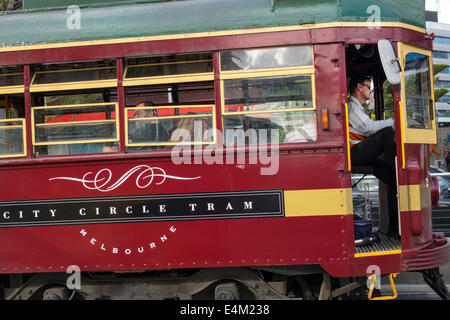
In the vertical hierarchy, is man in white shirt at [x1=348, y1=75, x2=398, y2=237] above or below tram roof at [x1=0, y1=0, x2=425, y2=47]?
below

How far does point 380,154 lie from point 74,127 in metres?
3.01

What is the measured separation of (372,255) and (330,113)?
1.36m

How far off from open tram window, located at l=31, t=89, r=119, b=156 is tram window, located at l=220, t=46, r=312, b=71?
3.75ft

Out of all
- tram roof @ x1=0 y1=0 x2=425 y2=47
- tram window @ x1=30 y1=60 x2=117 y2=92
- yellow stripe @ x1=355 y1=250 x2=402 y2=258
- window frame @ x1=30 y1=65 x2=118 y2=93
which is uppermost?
tram roof @ x1=0 y1=0 x2=425 y2=47

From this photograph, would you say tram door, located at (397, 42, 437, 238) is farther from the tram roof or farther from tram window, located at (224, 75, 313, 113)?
tram window, located at (224, 75, 313, 113)

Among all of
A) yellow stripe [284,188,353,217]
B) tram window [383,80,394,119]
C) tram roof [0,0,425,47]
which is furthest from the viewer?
tram window [383,80,394,119]

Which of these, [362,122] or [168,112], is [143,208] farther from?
[362,122]

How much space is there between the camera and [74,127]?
15.7 feet

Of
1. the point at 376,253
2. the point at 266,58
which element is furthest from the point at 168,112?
the point at 376,253

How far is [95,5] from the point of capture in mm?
5027

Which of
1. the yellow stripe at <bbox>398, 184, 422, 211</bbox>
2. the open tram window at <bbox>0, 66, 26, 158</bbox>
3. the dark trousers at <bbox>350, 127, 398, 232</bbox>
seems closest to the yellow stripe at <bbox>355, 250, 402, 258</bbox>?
the yellow stripe at <bbox>398, 184, 422, 211</bbox>

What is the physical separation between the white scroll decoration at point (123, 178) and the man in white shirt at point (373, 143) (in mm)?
1647

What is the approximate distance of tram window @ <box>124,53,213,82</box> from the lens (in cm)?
476
